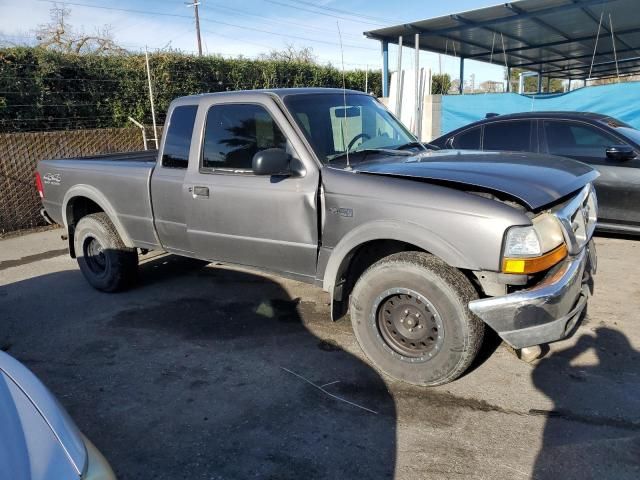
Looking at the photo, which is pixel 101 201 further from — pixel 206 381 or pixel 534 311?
pixel 534 311

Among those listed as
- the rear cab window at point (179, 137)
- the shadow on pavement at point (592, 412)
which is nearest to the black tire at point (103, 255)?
the rear cab window at point (179, 137)

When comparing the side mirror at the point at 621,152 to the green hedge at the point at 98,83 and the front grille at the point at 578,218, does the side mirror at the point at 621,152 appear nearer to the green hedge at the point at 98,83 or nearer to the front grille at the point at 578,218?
the front grille at the point at 578,218

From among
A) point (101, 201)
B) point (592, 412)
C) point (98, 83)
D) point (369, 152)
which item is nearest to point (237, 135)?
point (369, 152)

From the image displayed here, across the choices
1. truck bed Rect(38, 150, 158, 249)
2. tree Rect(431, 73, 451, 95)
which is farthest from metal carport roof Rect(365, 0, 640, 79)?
truck bed Rect(38, 150, 158, 249)

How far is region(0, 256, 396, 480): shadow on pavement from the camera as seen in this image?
2775 mm

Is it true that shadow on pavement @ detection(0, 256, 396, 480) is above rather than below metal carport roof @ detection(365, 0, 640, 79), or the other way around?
below

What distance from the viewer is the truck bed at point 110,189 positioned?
4.88m

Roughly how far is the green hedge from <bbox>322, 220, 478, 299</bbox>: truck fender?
908 centimetres

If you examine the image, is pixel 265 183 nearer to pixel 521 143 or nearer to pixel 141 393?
pixel 141 393

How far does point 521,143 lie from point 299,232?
432 cm

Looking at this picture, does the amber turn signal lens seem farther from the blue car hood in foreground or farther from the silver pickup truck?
the blue car hood in foreground

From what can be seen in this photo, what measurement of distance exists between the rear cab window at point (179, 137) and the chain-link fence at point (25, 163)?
5453 millimetres

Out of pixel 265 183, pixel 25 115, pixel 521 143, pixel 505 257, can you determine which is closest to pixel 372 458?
pixel 505 257

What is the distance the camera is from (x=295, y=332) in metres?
4.36
